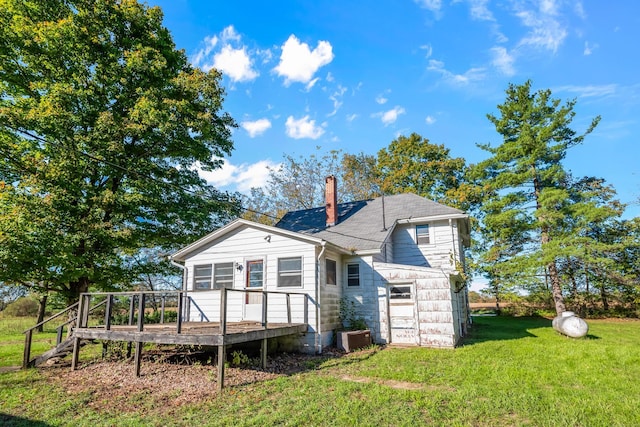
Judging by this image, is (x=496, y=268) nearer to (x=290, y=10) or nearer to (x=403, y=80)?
(x=403, y=80)

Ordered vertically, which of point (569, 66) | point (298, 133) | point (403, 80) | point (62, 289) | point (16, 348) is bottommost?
point (16, 348)

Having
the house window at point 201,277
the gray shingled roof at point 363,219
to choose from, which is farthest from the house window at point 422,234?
the house window at point 201,277

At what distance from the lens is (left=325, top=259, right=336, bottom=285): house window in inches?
461

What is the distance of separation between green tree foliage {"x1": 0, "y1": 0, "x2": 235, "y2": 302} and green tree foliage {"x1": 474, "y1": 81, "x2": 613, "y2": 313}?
17472mm

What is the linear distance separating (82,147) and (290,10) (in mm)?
10132

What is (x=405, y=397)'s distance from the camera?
586 centimetres

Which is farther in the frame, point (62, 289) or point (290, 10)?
point (62, 289)

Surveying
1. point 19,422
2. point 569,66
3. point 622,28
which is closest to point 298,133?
point 569,66

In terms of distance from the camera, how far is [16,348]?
13086 mm

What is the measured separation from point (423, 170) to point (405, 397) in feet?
81.6

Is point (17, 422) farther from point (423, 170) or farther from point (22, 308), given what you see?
point (22, 308)

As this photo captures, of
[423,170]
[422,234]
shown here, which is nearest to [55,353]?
[422,234]

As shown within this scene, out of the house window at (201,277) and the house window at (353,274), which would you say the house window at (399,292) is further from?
the house window at (201,277)

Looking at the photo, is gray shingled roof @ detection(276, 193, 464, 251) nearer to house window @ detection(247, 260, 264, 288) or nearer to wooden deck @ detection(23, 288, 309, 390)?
house window @ detection(247, 260, 264, 288)
